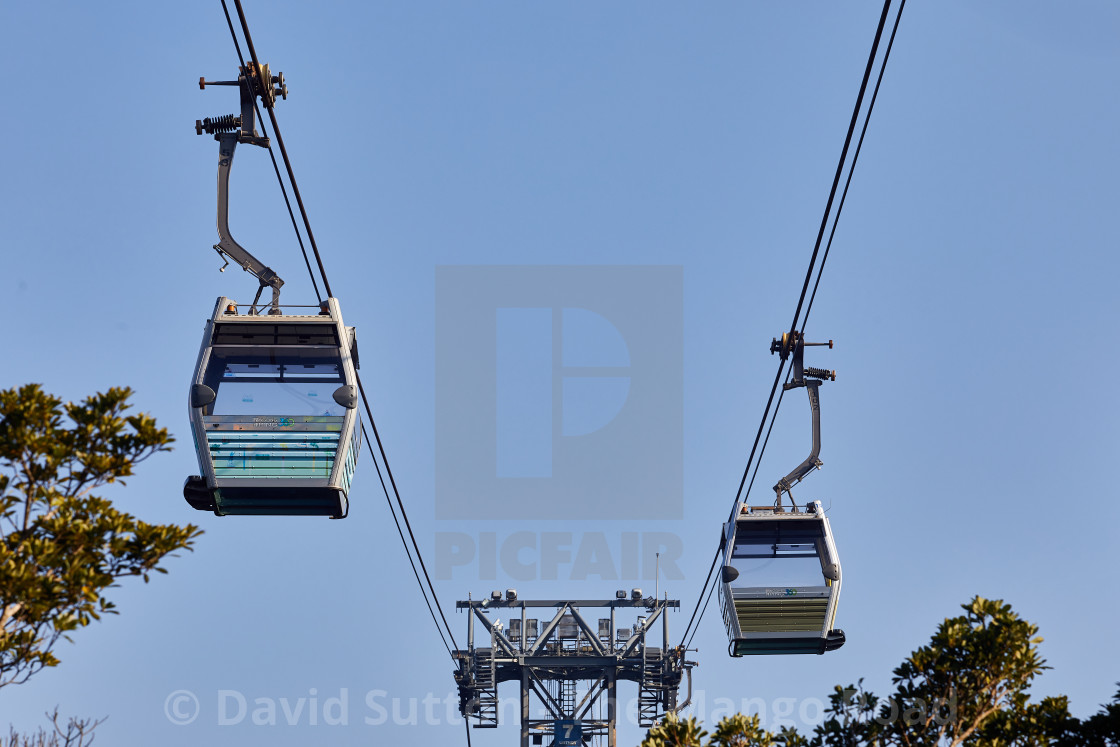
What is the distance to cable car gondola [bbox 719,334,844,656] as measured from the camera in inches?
961

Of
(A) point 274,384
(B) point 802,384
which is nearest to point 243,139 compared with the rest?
(A) point 274,384

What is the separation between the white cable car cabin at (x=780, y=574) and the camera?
24.4m

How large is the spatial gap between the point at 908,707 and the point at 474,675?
27.1 metres

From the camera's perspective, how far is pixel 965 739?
17.4m

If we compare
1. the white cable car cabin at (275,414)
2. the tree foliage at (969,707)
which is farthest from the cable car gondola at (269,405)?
the tree foliage at (969,707)

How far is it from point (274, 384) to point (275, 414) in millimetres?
473

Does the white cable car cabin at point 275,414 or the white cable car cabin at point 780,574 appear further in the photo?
the white cable car cabin at point 780,574

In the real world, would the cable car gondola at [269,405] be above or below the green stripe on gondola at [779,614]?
above

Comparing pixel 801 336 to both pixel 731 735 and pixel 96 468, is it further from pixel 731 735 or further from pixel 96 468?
pixel 96 468

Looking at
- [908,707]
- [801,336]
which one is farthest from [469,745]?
[908,707]

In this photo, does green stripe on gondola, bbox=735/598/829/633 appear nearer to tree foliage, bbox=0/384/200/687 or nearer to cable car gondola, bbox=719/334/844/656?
cable car gondola, bbox=719/334/844/656

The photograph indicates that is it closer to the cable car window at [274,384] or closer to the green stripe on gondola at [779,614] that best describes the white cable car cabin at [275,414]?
the cable car window at [274,384]

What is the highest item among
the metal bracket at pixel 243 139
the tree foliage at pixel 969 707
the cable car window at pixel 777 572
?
the metal bracket at pixel 243 139

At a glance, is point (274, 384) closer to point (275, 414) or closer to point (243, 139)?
point (275, 414)
